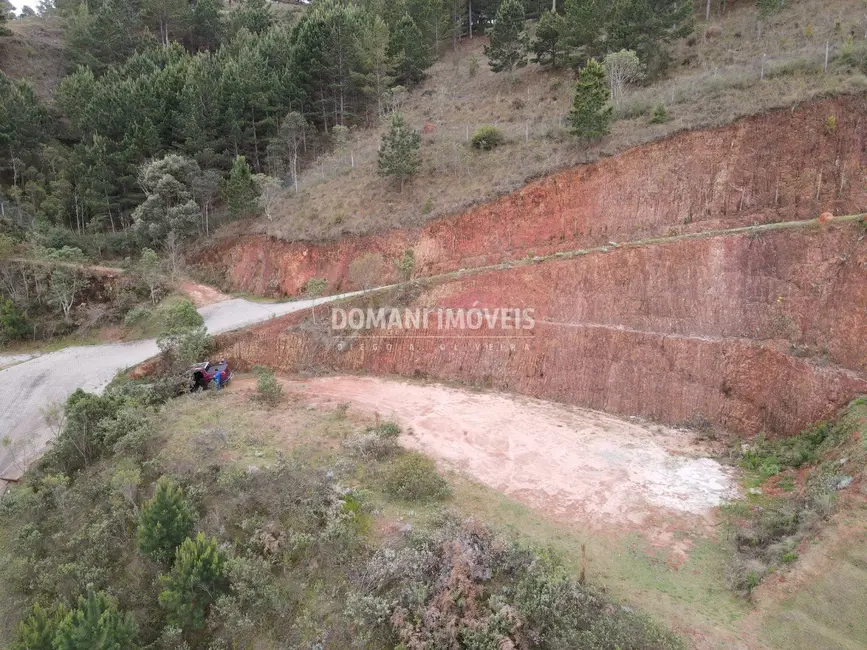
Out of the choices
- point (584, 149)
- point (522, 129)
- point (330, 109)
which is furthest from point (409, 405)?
point (330, 109)

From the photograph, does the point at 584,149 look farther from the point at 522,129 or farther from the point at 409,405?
the point at 409,405

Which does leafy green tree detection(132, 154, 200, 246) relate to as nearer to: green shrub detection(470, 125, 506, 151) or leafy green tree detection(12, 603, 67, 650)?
green shrub detection(470, 125, 506, 151)

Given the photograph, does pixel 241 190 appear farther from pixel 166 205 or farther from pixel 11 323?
pixel 11 323

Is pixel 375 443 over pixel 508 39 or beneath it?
beneath

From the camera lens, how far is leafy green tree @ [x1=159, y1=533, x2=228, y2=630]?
10008mm

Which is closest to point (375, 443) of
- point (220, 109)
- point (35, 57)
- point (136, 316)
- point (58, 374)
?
point (58, 374)

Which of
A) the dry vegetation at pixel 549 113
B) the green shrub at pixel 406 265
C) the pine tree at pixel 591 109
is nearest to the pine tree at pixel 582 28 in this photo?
the dry vegetation at pixel 549 113

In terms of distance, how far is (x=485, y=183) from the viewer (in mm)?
24016

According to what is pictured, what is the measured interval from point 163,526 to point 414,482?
568cm

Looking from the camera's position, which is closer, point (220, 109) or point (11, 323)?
point (11, 323)

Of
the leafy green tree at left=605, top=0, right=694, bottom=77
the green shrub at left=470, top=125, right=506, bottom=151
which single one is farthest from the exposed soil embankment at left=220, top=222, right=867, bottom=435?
the leafy green tree at left=605, top=0, right=694, bottom=77

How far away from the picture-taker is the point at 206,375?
1934 cm

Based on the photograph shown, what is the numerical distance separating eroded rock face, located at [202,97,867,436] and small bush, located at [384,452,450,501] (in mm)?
6487

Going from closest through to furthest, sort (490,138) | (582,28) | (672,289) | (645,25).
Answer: (672,289) → (490,138) → (645,25) → (582,28)
